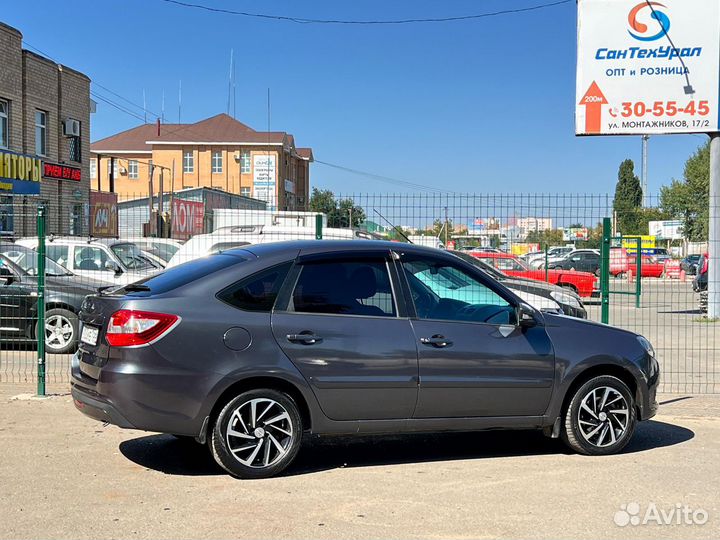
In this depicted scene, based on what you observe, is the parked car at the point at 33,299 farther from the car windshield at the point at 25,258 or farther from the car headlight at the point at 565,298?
the car headlight at the point at 565,298

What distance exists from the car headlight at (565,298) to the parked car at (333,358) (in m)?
7.20

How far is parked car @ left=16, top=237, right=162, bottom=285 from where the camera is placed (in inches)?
527

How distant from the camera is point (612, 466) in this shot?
6293 mm

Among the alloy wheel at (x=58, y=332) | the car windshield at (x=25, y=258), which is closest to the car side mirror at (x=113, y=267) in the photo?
the car windshield at (x=25, y=258)

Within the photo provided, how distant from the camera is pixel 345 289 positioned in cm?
605

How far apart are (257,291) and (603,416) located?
2.95m

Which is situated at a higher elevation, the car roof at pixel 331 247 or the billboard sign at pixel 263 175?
the billboard sign at pixel 263 175

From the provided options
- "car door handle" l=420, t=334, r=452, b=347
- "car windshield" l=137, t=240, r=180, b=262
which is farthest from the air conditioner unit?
"car door handle" l=420, t=334, r=452, b=347

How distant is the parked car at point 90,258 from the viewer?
1339cm

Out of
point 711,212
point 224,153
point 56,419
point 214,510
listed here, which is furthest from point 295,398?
point 224,153

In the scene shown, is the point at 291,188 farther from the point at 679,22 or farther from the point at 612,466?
the point at 612,466

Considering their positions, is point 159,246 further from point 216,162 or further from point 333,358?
point 216,162

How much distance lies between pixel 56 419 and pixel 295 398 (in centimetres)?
297

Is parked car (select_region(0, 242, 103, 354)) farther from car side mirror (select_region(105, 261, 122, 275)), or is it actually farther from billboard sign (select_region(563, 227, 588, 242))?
billboard sign (select_region(563, 227, 588, 242))
